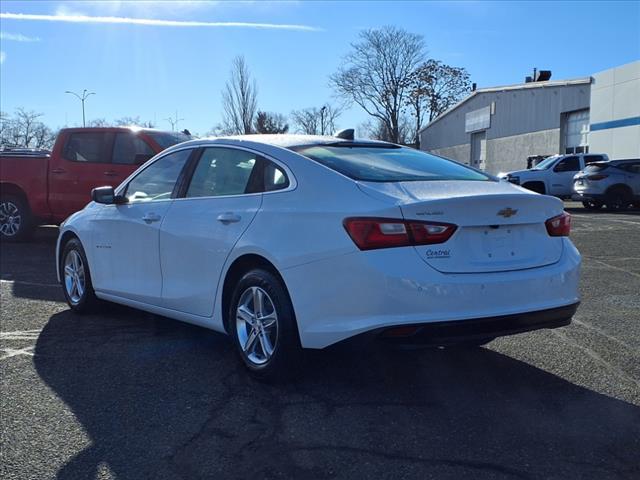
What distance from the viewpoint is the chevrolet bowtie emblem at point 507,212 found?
3.86 meters

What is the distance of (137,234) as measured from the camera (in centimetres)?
538

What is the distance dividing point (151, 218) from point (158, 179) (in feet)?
1.42

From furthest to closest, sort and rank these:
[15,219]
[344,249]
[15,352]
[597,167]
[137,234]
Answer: [597,167] → [15,219] → [137,234] → [15,352] → [344,249]

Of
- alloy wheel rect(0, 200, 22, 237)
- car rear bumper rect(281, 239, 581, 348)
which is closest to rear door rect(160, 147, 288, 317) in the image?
car rear bumper rect(281, 239, 581, 348)

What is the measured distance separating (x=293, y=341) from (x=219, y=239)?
3.03 feet

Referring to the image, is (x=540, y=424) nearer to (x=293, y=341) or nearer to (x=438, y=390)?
(x=438, y=390)

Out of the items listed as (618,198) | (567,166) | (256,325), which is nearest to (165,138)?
(256,325)

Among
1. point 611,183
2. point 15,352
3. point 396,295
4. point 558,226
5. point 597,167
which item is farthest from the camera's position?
point 597,167

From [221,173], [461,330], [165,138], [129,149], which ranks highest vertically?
[165,138]

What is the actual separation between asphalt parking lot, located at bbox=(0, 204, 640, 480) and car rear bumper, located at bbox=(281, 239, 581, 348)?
28 cm

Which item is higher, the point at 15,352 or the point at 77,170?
the point at 77,170

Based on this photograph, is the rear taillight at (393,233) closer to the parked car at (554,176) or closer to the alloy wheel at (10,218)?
the alloy wheel at (10,218)

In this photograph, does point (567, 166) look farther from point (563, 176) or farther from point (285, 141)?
point (285, 141)

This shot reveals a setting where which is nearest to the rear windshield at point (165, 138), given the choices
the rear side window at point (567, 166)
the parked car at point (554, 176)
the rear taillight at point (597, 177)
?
the rear taillight at point (597, 177)
